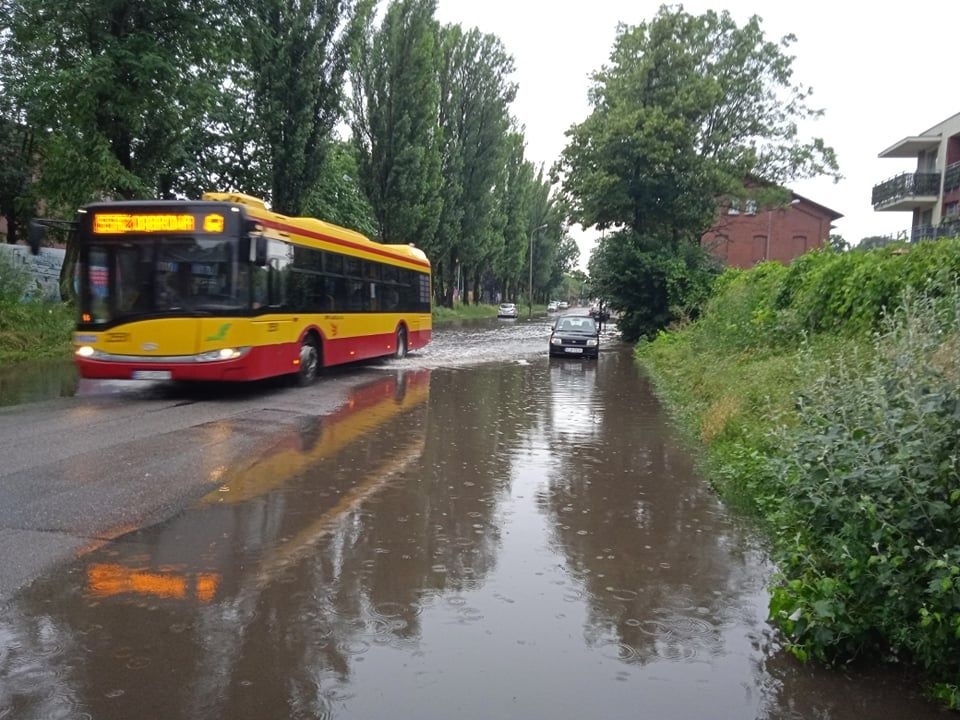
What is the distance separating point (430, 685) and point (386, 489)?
379 cm

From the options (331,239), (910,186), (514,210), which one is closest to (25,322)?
(331,239)

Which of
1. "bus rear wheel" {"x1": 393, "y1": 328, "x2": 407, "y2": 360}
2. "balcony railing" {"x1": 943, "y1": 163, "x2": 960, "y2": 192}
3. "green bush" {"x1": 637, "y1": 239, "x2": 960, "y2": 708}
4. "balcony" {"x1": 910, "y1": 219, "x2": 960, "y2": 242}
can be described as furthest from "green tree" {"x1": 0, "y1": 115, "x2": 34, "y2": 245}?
"balcony railing" {"x1": 943, "y1": 163, "x2": 960, "y2": 192}

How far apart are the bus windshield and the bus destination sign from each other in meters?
0.13

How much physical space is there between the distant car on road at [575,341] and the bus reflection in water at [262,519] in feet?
47.3

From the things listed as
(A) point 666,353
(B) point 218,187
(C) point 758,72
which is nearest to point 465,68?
(C) point 758,72

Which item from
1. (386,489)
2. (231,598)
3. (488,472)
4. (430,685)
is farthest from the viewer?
(488,472)

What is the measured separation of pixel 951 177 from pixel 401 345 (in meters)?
27.4

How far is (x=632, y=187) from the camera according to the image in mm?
Answer: 31969

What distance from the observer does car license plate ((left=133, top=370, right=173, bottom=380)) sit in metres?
12.2

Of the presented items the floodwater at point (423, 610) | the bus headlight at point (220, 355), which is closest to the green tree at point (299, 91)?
the bus headlight at point (220, 355)

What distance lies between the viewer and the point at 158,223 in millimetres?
12156

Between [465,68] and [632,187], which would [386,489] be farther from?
[465,68]

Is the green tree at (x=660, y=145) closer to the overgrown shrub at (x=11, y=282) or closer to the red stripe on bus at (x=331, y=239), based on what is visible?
the red stripe on bus at (x=331, y=239)

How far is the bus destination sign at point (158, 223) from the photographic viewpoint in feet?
39.9
